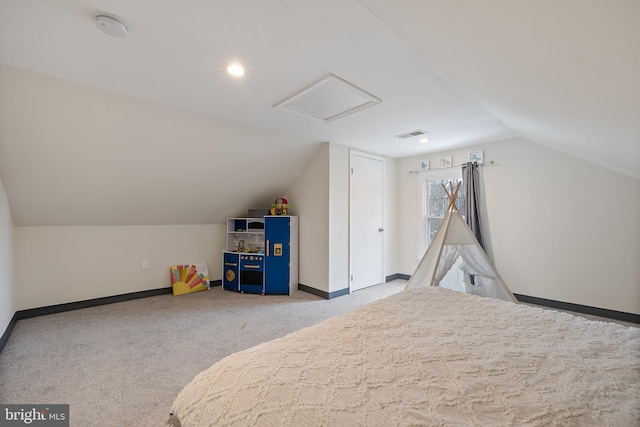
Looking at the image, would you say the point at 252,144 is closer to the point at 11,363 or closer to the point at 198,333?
the point at 198,333

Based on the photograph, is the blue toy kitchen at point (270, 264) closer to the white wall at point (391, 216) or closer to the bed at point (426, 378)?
the white wall at point (391, 216)

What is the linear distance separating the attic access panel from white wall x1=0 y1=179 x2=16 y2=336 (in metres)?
2.90

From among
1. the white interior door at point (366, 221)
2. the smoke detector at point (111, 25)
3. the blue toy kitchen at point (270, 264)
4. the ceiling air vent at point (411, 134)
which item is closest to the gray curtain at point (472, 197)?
the ceiling air vent at point (411, 134)

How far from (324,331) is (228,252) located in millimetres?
3622

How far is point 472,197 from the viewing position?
13.5 ft

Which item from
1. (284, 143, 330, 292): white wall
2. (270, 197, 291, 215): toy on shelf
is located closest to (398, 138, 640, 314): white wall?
(284, 143, 330, 292): white wall

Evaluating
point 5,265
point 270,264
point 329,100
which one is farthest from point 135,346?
point 329,100

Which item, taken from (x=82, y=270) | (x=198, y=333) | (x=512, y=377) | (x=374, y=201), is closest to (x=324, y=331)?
(x=512, y=377)

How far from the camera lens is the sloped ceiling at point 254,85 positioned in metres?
1.19

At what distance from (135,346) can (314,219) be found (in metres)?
2.61

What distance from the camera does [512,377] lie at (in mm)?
991

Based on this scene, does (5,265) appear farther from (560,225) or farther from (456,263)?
(560,225)

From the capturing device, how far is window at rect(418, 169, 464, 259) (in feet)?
15.3

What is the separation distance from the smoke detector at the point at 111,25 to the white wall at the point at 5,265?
235 centimetres
